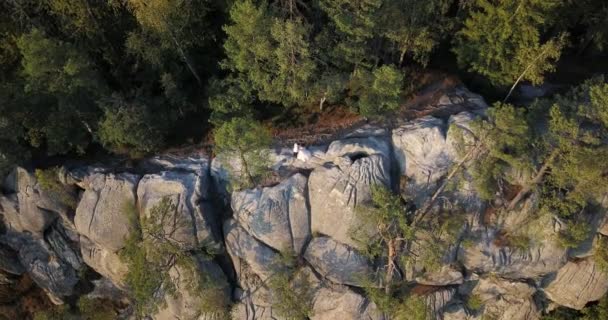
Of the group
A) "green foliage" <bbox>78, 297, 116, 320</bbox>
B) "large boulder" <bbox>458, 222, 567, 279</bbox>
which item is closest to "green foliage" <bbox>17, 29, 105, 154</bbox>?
"green foliage" <bbox>78, 297, 116, 320</bbox>

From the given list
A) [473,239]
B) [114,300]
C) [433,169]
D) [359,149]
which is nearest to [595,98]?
[433,169]

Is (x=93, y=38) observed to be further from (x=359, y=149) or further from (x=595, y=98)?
(x=595, y=98)

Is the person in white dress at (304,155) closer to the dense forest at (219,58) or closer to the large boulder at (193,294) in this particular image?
the dense forest at (219,58)

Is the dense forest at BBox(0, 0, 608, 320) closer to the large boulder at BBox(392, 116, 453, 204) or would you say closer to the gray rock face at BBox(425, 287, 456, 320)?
the large boulder at BBox(392, 116, 453, 204)

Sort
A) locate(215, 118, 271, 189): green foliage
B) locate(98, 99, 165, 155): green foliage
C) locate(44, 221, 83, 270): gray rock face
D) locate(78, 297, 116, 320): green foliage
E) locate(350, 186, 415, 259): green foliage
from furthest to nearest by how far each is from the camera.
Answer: locate(78, 297, 116, 320): green foliage < locate(44, 221, 83, 270): gray rock face < locate(98, 99, 165, 155): green foliage < locate(350, 186, 415, 259): green foliage < locate(215, 118, 271, 189): green foliage

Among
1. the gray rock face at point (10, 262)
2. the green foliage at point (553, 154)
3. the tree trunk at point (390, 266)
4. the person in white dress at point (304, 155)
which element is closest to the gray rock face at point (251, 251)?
the person in white dress at point (304, 155)

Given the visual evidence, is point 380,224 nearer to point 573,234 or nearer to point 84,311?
point 573,234
